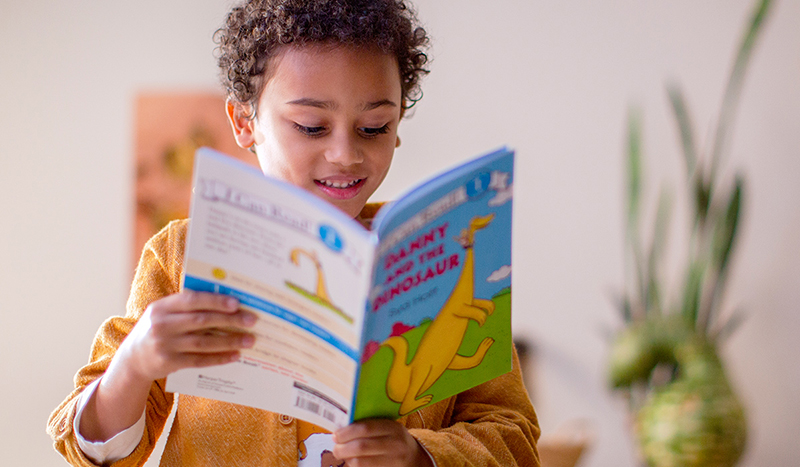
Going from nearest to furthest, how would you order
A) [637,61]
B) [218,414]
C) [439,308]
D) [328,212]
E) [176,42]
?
[328,212] < [439,308] < [218,414] < [637,61] < [176,42]

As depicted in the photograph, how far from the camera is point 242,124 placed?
3.22 ft

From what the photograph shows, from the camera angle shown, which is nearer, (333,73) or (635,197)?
(333,73)

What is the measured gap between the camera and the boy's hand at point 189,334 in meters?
0.56

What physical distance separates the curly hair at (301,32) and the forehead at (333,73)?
2 centimetres

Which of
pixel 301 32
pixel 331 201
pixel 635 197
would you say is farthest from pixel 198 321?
pixel 635 197

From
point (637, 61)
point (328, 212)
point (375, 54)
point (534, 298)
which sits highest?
point (637, 61)

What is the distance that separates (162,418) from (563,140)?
1.92 metres

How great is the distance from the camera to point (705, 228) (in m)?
2.10

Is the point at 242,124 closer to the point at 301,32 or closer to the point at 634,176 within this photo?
the point at 301,32

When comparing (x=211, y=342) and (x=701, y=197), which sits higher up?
(x=701, y=197)

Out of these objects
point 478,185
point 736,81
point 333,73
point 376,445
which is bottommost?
point 376,445

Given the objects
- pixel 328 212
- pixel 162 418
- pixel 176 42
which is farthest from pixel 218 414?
→ pixel 176 42

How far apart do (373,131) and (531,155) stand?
164 centimetres

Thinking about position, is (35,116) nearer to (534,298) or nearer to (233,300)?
(534,298)
